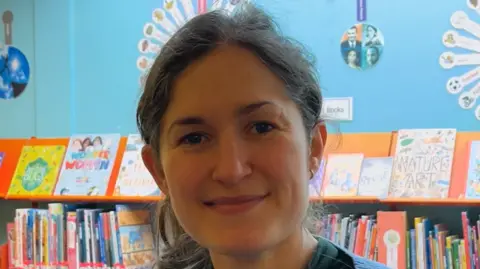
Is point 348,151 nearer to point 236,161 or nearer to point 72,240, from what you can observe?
point 72,240

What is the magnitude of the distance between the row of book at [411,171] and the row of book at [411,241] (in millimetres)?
104

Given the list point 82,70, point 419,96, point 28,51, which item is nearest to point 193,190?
point 419,96

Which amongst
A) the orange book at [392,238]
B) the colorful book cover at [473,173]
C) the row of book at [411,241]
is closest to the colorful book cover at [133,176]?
the row of book at [411,241]

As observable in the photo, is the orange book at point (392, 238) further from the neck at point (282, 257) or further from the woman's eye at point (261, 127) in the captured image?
the woman's eye at point (261, 127)

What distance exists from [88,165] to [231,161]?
95.7 inches

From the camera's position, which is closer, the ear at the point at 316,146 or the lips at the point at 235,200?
the lips at the point at 235,200

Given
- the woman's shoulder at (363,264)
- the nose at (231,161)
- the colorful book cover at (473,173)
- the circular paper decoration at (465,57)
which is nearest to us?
the nose at (231,161)

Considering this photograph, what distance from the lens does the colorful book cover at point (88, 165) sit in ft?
10.0

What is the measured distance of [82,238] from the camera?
3059 mm

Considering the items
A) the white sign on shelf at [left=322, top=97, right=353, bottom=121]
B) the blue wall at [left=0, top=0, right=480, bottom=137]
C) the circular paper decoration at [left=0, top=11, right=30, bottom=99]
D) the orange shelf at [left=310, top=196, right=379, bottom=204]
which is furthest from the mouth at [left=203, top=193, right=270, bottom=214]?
the circular paper decoration at [left=0, top=11, right=30, bottom=99]

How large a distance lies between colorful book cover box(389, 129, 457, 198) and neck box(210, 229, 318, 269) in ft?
4.92

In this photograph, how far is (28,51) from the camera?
3625 mm

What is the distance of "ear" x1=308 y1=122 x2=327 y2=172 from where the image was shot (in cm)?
99

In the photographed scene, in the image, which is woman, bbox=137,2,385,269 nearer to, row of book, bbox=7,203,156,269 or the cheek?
the cheek
